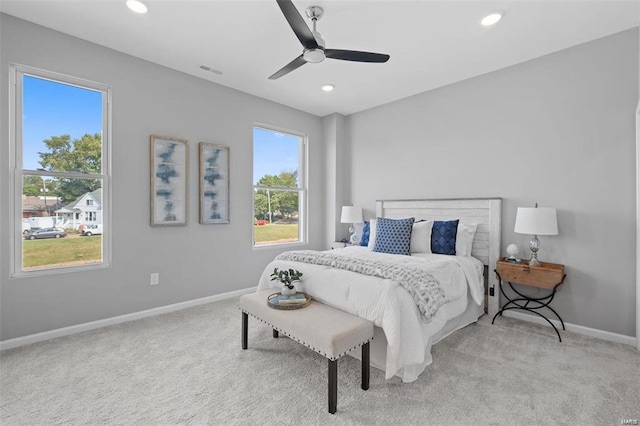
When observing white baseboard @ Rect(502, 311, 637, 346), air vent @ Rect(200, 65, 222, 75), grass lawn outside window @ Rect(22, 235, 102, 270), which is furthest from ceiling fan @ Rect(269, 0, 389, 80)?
white baseboard @ Rect(502, 311, 637, 346)

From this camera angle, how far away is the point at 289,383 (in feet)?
6.73

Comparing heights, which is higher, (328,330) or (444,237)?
(444,237)

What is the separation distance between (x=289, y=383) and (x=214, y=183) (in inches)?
105

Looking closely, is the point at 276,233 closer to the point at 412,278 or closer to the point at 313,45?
the point at 412,278

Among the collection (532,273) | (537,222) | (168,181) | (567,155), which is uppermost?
(567,155)

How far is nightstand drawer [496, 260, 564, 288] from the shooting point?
2.78 meters

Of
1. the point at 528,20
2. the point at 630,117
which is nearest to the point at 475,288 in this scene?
the point at 630,117

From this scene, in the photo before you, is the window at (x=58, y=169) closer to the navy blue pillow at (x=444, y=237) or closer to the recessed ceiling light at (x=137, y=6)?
the recessed ceiling light at (x=137, y=6)

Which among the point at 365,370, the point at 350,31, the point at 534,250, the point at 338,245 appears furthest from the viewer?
the point at 338,245

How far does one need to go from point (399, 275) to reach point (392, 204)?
233 cm

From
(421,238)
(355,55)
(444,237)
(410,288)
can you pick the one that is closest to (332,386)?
(410,288)

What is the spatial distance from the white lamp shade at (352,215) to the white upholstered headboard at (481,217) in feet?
3.08

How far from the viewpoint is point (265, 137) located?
454 cm

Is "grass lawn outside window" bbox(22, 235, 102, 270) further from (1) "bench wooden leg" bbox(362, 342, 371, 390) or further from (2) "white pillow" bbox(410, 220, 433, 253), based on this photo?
(2) "white pillow" bbox(410, 220, 433, 253)
